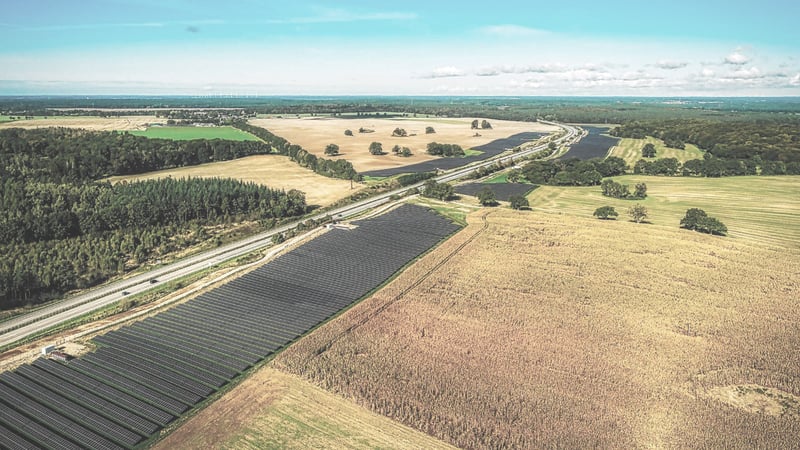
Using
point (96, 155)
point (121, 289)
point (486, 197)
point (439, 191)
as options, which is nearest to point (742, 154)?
point (486, 197)

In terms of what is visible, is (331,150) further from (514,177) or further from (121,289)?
(121,289)

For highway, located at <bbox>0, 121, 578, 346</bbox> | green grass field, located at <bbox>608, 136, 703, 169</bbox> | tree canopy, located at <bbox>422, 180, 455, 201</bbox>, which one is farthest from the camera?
green grass field, located at <bbox>608, 136, 703, 169</bbox>

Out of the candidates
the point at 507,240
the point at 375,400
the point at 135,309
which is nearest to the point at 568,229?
the point at 507,240

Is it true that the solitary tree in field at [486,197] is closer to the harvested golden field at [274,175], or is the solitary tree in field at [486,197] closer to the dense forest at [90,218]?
the harvested golden field at [274,175]

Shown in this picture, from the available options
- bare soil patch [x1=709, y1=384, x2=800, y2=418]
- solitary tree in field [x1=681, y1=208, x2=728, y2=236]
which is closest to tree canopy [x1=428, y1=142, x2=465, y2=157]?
solitary tree in field [x1=681, y1=208, x2=728, y2=236]

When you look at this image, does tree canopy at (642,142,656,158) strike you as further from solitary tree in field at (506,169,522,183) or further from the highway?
the highway

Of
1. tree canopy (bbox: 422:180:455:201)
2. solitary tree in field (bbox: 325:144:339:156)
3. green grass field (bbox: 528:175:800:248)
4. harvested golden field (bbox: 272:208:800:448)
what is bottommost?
harvested golden field (bbox: 272:208:800:448)

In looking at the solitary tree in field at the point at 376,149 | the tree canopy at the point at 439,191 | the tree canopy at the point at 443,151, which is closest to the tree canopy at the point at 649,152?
the tree canopy at the point at 443,151
